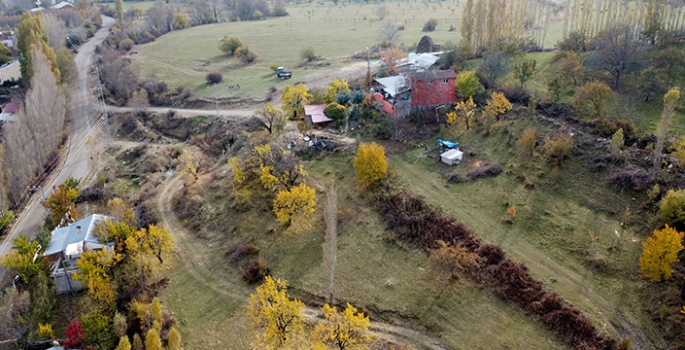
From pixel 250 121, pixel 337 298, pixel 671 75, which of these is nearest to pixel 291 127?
pixel 250 121

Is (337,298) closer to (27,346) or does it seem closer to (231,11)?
(27,346)

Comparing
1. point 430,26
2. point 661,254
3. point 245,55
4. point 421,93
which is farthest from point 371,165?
point 430,26

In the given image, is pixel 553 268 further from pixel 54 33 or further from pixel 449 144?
pixel 54 33

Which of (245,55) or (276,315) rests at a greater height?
(245,55)

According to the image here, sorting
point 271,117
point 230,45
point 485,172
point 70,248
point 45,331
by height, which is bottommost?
point 45,331

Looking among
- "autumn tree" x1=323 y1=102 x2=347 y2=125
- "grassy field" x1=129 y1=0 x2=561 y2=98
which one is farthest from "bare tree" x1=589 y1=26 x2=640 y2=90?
"autumn tree" x1=323 y1=102 x2=347 y2=125

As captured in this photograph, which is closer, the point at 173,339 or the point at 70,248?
the point at 173,339
